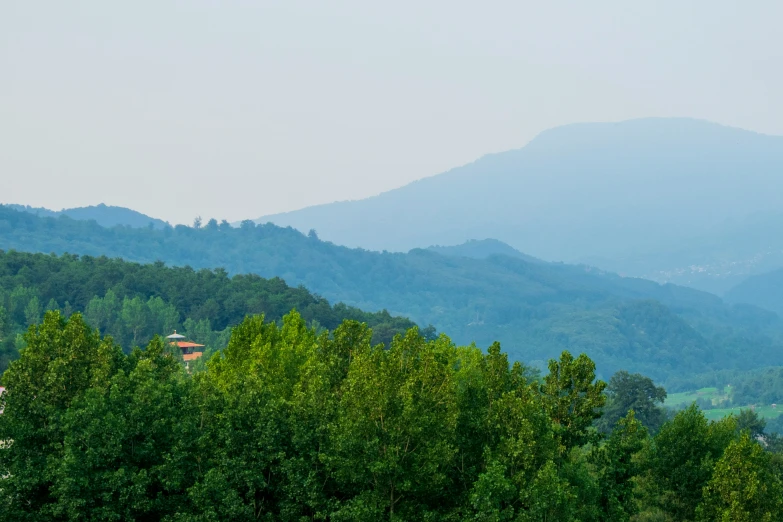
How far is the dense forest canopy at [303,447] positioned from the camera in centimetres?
2380

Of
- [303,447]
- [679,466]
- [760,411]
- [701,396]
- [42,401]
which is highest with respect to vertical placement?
[42,401]

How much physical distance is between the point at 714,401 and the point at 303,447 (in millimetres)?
162735

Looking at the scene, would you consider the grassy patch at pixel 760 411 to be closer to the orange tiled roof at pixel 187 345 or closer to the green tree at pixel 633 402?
the green tree at pixel 633 402

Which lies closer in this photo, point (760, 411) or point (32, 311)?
point (32, 311)

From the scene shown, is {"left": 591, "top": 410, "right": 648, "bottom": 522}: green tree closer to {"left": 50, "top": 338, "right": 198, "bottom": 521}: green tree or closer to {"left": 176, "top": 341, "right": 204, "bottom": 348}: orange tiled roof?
{"left": 50, "top": 338, "right": 198, "bottom": 521}: green tree

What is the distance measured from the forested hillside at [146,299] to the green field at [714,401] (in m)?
66.5

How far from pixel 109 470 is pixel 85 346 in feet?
13.7

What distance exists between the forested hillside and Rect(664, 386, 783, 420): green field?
218 ft

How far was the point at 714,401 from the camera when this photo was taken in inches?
6919

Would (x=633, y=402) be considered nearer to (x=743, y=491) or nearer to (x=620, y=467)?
(x=620, y=467)

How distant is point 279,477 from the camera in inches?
1008

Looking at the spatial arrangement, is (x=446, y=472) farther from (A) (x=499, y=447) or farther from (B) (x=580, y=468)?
(B) (x=580, y=468)

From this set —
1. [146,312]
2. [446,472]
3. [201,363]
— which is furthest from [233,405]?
[146,312]

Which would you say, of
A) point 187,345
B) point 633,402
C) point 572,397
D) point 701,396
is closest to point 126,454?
point 572,397
